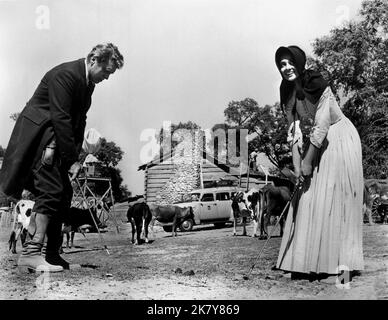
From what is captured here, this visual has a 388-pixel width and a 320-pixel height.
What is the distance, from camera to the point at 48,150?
318 cm

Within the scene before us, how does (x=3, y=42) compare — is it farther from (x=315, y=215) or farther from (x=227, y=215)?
(x=227, y=215)

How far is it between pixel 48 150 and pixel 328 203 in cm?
210

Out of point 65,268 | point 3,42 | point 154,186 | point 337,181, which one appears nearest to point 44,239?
point 65,268

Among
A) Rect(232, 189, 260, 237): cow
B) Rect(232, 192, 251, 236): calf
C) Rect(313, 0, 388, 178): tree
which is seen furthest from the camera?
Rect(232, 192, 251, 236): calf

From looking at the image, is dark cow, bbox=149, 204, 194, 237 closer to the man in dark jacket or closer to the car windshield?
the car windshield

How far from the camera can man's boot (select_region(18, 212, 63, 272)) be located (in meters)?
3.20

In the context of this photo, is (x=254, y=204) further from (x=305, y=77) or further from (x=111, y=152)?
(x=305, y=77)

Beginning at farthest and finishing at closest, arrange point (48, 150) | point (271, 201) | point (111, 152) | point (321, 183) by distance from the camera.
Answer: point (271, 201), point (111, 152), point (321, 183), point (48, 150)

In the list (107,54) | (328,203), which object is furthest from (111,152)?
(328,203)

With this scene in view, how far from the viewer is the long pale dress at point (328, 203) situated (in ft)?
12.1

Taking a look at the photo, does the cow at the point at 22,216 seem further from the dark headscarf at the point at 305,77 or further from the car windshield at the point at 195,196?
the car windshield at the point at 195,196

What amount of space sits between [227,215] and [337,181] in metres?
11.7

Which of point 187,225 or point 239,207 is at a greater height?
point 239,207

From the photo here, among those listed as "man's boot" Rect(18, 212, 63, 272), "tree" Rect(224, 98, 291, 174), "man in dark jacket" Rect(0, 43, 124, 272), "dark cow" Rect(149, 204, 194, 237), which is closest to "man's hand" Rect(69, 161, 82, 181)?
"man in dark jacket" Rect(0, 43, 124, 272)
